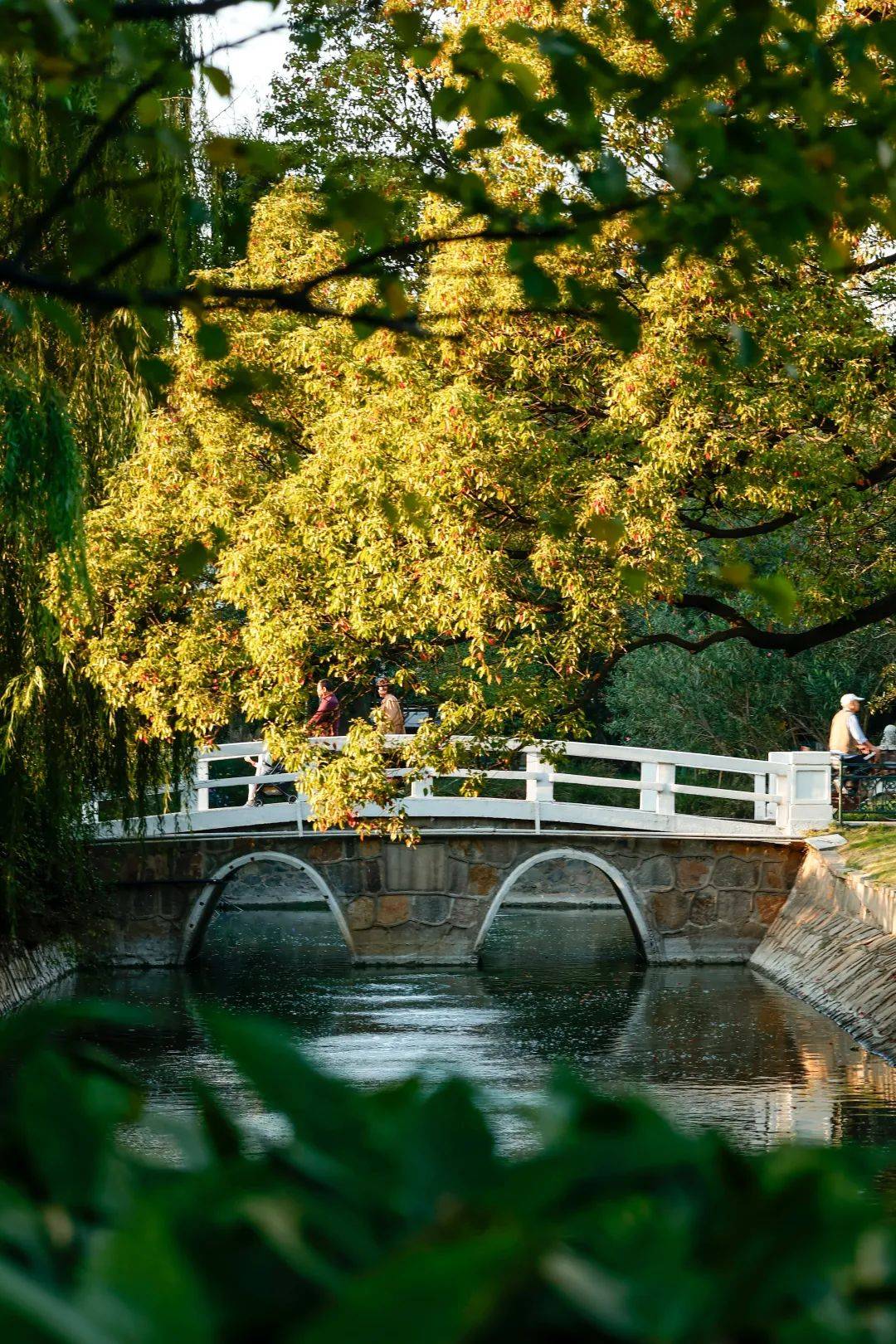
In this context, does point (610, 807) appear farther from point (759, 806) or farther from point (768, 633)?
point (768, 633)

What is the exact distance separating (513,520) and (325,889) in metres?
6.32

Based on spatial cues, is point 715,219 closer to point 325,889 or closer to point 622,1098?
point 622,1098

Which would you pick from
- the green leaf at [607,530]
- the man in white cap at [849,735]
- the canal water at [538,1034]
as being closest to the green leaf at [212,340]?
the green leaf at [607,530]

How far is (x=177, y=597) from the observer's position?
14.0 m

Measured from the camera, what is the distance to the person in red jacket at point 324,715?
13.6 m

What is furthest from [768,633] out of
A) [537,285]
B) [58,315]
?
[58,315]

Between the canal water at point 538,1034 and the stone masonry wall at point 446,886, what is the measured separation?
1.24 ft

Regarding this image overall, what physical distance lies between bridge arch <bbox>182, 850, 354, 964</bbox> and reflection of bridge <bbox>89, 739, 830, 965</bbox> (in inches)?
0.8

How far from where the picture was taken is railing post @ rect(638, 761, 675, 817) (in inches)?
706

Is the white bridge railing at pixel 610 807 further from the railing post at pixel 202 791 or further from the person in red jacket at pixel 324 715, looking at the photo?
the person in red jacket at pixel 324 715

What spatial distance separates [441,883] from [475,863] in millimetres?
421

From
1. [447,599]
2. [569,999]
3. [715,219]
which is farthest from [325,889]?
[715,219]

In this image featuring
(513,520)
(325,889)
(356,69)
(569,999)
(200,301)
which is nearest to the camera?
(200,301)

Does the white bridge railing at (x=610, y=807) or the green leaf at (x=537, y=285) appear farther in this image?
the white bridge railing at (x=610, y=807)
